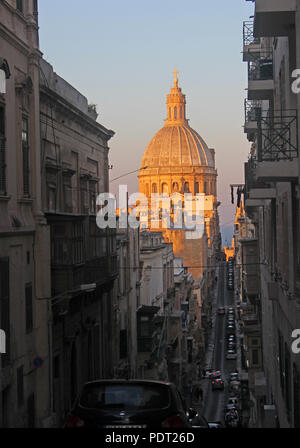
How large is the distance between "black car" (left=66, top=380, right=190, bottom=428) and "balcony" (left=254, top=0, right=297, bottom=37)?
19.2 ft

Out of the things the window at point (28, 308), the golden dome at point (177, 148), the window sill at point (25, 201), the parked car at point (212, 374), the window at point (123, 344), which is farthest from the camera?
the golden dome at point (177, 148)

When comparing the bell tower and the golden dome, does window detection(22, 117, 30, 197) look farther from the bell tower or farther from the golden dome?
the bell tower

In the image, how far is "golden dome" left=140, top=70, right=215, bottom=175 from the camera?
12288 cm

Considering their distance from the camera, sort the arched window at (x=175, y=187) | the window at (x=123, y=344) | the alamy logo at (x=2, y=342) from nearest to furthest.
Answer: the alamy logo at (x=2, y=342) → the window at (x=123, y=344) → the arched window at (x=175, y=187)

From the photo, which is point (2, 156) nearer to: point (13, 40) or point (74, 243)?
point (13, 40)

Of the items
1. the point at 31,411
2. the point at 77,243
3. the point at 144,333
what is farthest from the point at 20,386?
the point at 144,333

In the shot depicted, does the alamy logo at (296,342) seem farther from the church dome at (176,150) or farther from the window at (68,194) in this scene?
the church dome at (176,150)

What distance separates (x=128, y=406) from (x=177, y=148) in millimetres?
116334

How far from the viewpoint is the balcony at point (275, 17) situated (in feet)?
39.0

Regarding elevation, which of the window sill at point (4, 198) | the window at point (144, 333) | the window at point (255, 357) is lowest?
the window at point (255, 357)

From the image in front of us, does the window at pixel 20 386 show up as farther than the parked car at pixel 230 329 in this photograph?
No

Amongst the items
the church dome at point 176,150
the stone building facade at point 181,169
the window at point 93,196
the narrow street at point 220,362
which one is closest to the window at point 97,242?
the window at point 93,196

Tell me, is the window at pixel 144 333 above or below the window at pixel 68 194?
below

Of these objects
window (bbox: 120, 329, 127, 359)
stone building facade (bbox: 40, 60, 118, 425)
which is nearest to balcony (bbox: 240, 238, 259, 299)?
window (bbox: 120, 329, 127, 359)
